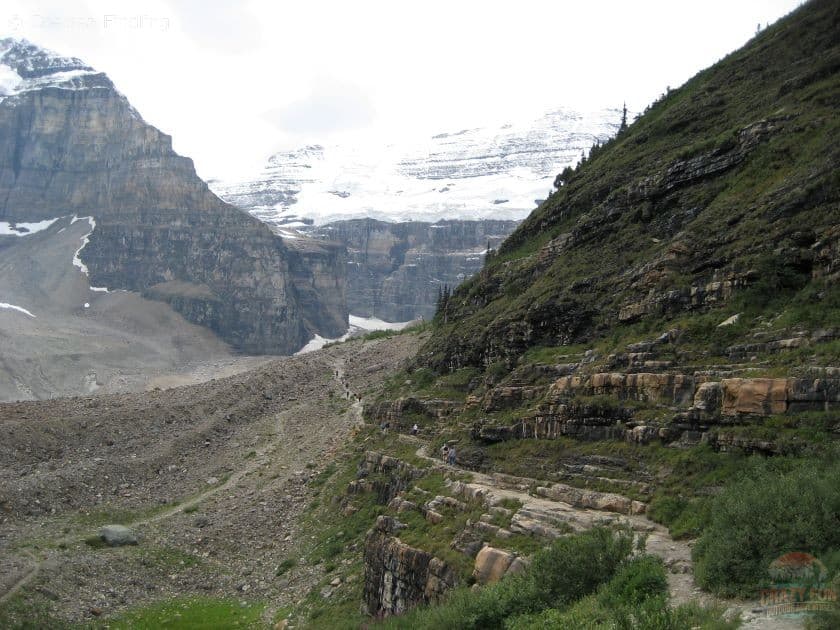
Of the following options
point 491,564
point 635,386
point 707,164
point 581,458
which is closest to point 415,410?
point 581,458

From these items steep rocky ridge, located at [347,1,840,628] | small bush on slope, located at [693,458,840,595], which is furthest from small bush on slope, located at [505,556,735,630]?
small bush on slope, located at [693,458,840,595]

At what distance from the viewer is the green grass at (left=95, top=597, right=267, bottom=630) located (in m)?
28.2

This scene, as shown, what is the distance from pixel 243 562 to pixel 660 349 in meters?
23.1

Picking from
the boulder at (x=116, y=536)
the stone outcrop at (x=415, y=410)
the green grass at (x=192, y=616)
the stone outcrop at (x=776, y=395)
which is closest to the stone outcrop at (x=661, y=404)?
the stone outcrop at (x=776, y=395)

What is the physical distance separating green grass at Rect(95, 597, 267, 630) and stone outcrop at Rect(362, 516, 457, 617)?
6287 millimetres

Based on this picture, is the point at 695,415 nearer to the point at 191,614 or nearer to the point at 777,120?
the point at 777,120

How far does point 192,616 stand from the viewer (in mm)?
29453

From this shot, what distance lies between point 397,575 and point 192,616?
487 inches

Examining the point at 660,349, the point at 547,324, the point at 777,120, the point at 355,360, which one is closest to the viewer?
the point at 660,349

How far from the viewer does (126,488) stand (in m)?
47.6

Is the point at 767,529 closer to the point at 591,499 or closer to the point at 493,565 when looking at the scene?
the point at 591,499

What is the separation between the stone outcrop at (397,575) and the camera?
1962 centimetres

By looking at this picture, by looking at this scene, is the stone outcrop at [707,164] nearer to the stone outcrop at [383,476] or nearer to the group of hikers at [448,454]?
the group of hikers at [448,454]

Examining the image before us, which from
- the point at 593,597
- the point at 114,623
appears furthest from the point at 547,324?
the point at 114,623
